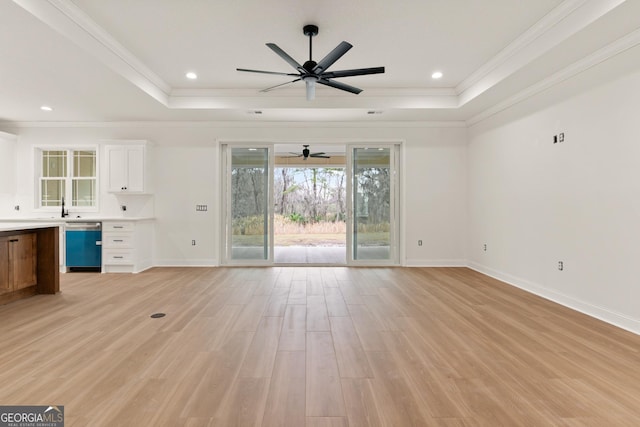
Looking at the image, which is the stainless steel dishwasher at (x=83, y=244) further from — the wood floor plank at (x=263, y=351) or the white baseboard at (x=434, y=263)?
the white baseboard at (x=434, y=263)

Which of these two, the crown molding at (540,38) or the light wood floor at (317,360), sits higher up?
the crown molding at (540,38)

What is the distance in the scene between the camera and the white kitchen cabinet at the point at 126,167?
5.73 meters

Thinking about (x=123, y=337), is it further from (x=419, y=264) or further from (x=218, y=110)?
(x=419, y=264)

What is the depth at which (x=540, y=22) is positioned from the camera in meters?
3.26

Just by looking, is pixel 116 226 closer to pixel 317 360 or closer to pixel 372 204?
pixel 372 204

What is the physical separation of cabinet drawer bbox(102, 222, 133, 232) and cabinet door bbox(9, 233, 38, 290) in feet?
4.34

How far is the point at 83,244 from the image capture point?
5461 millimetres

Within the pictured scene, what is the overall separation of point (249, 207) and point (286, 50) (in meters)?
3.04

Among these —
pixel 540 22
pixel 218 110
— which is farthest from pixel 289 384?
pixel 218 110

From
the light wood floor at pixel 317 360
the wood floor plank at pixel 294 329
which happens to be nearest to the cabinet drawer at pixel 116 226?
the light wood floor at pixel 317 360

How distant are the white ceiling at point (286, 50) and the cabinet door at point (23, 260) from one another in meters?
2.03

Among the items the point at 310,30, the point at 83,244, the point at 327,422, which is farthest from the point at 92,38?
the point at 327,422

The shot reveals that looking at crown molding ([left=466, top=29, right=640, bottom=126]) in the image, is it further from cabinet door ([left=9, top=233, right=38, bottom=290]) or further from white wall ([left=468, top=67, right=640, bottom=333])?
cabinet door ([left=9, top=233, right=38, bottom=290])

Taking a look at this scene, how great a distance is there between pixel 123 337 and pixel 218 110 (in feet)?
12.3
